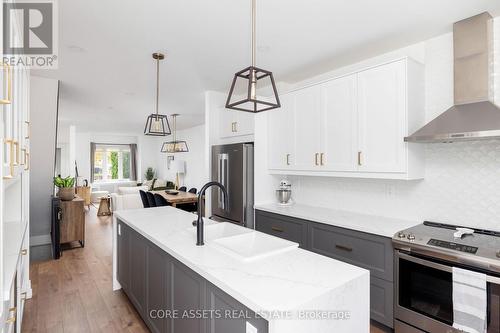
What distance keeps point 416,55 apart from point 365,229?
175cm

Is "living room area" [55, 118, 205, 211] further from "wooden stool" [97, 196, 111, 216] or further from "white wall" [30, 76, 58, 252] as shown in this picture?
"white wall" [30, 76, 58, 252]

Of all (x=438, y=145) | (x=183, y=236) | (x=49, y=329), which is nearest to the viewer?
(x=183, y=236)

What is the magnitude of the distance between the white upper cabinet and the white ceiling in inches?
12.9

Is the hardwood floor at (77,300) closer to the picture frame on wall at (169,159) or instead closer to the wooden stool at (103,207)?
the wooden stool at (103,207)

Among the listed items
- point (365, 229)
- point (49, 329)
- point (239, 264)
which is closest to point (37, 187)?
point (49, 329)

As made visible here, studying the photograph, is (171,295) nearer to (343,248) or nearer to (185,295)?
(185,295)

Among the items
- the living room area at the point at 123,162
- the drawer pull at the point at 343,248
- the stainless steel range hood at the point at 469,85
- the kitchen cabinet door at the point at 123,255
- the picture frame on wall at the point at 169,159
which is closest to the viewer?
the stainless steel range hood at the point at 469,85

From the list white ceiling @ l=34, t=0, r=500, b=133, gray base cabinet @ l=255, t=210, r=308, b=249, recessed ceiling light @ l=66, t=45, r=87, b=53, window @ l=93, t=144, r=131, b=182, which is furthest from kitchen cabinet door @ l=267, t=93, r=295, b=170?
window @ l=93, t=144, r=131, b=182

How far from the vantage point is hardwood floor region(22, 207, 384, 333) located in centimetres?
244

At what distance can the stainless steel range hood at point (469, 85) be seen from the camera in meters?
2.09

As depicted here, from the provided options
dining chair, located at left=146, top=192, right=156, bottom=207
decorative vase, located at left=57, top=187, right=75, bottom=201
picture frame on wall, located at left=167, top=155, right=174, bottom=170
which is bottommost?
dining chair, located at left=146, top=192, right=156, bottom=207

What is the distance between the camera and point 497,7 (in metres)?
2.09

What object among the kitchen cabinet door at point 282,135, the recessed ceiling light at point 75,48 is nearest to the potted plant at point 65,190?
the recessed ceiling light at point 75,48

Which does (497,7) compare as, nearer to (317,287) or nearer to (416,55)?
(416,55)
